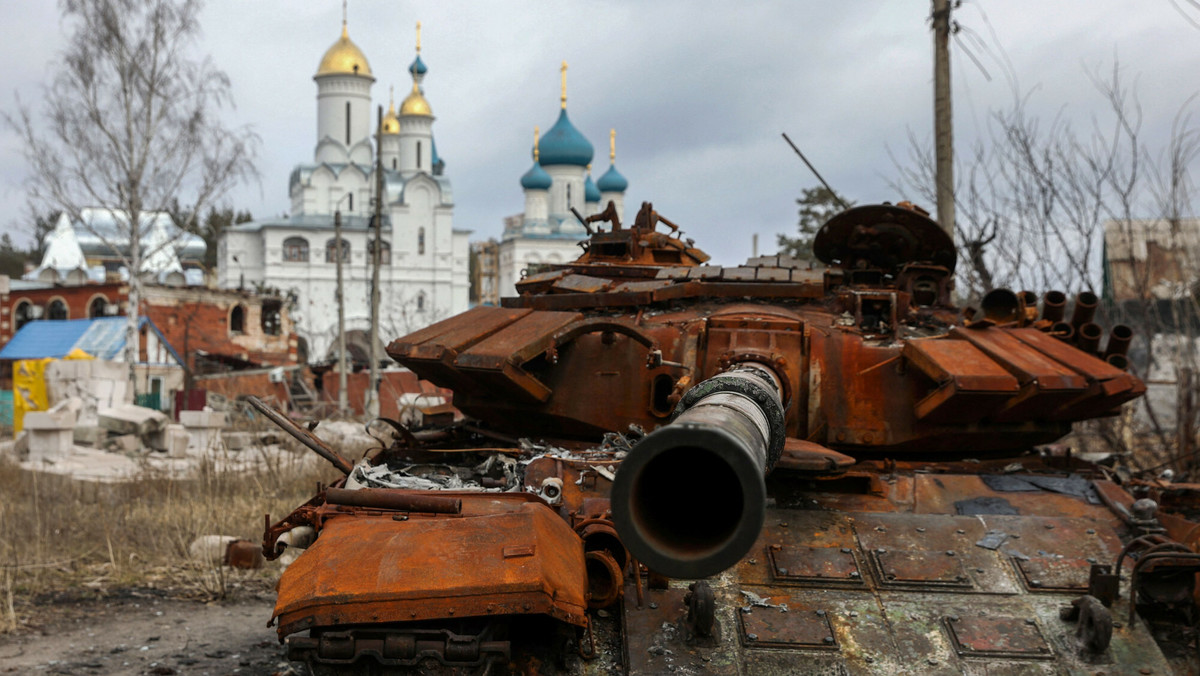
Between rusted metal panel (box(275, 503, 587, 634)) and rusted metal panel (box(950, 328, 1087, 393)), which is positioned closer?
rusted metal panel (box(275, 503, 587, 634))

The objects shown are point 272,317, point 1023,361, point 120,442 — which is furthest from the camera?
point 272,317

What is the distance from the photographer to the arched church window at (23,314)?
140ft

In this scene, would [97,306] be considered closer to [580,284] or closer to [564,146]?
[564,146]

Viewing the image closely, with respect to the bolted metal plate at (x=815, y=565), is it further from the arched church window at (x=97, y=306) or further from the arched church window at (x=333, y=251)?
the arched church window at (x=333, y=251)

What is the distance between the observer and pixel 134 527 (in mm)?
11914

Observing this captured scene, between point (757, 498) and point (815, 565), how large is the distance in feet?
8.15

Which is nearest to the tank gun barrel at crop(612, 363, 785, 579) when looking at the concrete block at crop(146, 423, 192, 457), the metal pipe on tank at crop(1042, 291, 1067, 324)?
the metal pipe on tank at crop(1042, 291, 1067, 324)

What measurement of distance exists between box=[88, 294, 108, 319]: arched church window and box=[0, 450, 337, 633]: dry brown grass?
29589mm

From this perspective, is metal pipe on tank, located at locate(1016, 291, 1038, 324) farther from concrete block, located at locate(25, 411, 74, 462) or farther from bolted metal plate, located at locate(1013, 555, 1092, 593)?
concrete block, located at locate(25, 411, 74, 462)

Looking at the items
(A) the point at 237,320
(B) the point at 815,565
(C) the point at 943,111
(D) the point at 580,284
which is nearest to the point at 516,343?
(D) the point at 580,284

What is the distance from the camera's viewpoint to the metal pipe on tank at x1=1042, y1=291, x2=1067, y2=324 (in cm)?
768

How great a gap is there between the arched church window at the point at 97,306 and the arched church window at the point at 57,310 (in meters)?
0.87

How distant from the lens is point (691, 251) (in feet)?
29.2

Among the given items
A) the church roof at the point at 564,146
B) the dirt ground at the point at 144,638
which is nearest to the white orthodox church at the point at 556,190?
the church roof at the point at 564,146
